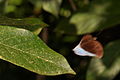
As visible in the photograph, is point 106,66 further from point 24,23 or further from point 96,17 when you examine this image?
point 24,23

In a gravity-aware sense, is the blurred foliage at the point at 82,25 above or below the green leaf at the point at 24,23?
below

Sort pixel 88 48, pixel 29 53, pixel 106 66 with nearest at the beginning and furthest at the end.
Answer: pixel 29 53 → pixel 88 48 → pixel 106 66

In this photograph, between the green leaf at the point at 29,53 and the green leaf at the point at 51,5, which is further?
the green leaf at the point at 51,5

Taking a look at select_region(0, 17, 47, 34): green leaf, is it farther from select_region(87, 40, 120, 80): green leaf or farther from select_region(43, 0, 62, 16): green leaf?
select_region(43, 0, 62, 16): green leaf

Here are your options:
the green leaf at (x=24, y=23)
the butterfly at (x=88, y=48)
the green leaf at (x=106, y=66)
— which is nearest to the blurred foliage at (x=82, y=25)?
the green leaf at (x=106, y=66)

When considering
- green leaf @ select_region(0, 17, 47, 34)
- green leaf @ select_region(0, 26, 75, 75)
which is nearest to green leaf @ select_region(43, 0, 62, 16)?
green leaf @ select_region(0, 17, 47, 34)

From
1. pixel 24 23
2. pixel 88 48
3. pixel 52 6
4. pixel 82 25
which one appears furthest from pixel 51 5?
pixel 24 23

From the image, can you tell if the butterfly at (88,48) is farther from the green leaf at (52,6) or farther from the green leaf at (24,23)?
the green leaf at (52,6)
